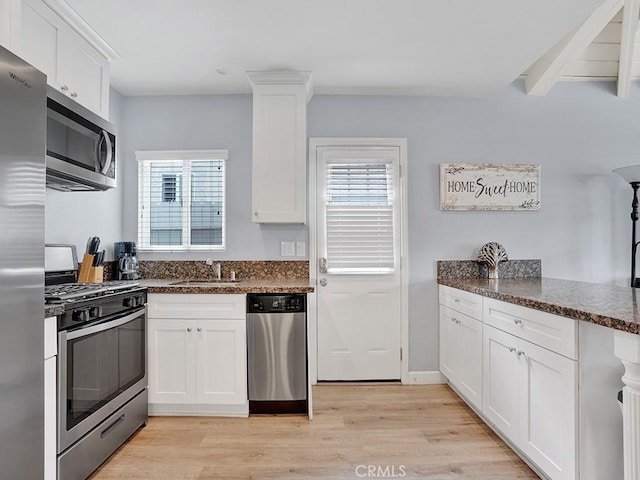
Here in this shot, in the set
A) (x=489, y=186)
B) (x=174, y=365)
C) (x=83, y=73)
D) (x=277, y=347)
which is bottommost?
(x=174, y=365)

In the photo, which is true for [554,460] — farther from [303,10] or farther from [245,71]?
[245,71]

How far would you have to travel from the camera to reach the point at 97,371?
2061mm

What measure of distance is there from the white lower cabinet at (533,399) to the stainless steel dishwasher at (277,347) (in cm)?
120

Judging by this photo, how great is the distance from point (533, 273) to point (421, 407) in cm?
156

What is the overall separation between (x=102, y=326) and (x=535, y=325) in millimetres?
2209

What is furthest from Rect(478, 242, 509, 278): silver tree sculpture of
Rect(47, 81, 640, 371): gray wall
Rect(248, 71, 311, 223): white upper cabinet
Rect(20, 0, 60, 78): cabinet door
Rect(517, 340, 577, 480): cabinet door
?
Rect(20, 0, 60, 78): cabinet door

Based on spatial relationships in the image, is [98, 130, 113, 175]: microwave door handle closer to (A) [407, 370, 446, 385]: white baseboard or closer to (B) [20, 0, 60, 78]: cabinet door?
(B) [20, 0, 60, 78]: cabinet door

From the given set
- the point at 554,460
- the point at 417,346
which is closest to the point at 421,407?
the point at 417,346

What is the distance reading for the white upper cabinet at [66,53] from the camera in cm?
196

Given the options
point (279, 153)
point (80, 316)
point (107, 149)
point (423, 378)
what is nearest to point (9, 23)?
point (107, 149)

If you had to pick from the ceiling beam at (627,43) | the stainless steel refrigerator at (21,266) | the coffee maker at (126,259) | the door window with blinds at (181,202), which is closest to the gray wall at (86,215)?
the coffee maker at (126,259)

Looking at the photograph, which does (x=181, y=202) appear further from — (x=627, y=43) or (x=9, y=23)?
(x=627, y=43)

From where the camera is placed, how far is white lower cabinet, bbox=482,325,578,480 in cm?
170

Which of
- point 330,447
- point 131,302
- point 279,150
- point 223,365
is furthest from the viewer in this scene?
point 279,150
